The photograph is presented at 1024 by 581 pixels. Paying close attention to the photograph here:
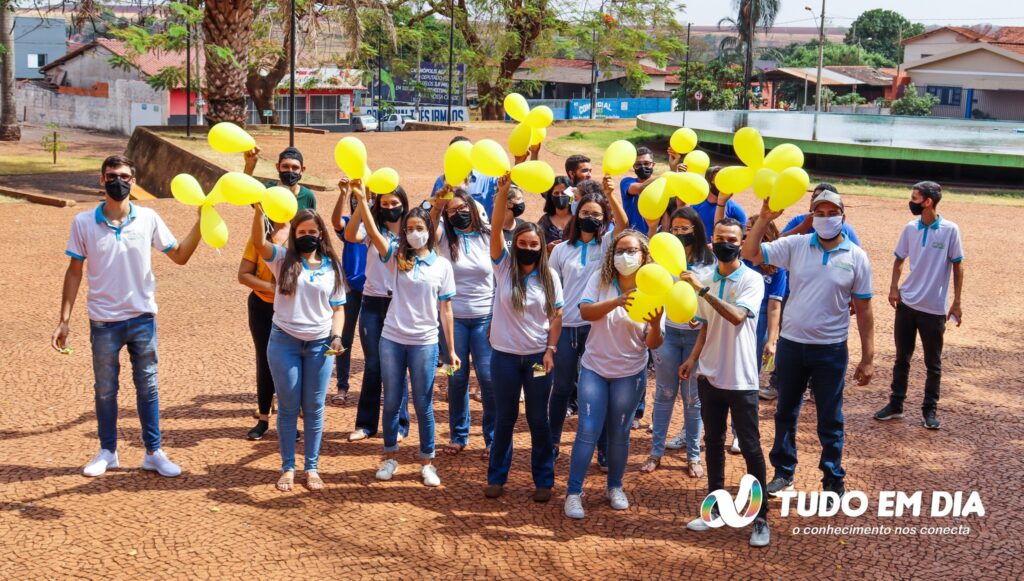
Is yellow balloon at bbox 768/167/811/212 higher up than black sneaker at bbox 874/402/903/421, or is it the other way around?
yellow balloon at bbox 768/167/811/212

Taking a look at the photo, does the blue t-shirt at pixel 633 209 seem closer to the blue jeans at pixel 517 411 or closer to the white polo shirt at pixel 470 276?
the white polo shirt at pixel 470 276

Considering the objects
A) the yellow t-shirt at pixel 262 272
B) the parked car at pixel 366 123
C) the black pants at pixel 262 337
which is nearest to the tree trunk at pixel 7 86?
the parked car at pixel 366 123

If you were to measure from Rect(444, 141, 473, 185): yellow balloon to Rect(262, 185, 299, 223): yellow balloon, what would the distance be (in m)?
1.07

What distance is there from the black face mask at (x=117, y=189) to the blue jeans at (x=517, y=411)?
2.40 metres

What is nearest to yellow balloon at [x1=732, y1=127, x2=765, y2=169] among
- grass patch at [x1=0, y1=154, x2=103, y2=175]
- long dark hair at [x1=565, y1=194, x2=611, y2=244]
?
long dark hair at [x1=565, y1=194, x2=611, y2=244]

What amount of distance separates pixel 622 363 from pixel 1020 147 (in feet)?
97.4

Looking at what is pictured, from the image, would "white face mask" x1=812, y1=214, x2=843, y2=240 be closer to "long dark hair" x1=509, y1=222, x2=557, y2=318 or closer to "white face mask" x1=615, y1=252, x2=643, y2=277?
"white face mask" x1=615, y1=252, x2=643, y2=277

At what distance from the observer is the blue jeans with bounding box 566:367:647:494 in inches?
224

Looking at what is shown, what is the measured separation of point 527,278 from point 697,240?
3.57ft

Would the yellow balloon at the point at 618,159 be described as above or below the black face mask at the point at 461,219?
above

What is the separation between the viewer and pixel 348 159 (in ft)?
20.1

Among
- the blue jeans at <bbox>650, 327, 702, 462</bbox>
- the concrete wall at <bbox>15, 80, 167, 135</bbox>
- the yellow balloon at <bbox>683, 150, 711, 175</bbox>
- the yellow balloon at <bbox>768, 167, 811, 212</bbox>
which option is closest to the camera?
the yellow balloon at <bbox>768, 167, 811, 212</bbox>

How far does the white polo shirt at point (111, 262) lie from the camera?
5.90 m

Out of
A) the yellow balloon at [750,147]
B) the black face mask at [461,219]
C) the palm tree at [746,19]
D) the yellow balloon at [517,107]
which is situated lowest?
the black face mask at [461,219]
